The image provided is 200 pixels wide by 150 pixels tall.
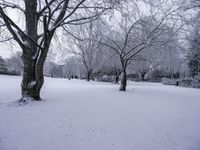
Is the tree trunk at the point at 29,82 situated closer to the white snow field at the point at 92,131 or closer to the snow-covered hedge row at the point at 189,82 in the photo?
the white snow field at the point at 92,131

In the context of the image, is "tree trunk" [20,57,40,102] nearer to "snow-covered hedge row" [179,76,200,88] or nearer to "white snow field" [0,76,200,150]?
"white snow field" [0,76,200,150]

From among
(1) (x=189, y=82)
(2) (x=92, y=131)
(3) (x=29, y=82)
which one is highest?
(3) (x=29, y=82)

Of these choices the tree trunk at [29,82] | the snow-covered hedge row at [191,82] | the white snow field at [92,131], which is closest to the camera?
the white snow field at [92,131]

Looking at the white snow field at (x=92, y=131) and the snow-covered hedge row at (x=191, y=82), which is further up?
the snow-covered hedge row at (x=191, y=82)

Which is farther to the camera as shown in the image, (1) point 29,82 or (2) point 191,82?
(2) point 191,82

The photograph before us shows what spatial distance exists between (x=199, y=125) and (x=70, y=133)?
365 centimetres

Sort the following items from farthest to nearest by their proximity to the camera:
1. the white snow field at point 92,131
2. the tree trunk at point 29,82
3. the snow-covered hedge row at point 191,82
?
the snow-covered hedge row at point 191,82 < the tree trunk at point 29,82 < the white snow field at point 92,131

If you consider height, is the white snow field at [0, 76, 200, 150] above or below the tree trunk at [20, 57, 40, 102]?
below

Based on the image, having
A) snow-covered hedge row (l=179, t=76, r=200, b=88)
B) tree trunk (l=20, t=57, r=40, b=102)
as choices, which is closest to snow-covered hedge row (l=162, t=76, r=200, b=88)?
snow-covered hedge row (l=179, t=76, r=200, b=88)

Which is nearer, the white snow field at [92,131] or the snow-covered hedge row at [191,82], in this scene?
the white snow field at [92,131]

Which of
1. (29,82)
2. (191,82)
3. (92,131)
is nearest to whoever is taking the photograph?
(92,131)

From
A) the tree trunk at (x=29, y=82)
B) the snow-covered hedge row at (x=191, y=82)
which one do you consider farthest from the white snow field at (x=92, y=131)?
the snow-covered hedge row at (x=191, y=82)

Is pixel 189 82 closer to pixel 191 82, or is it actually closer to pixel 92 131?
pixel 191 82

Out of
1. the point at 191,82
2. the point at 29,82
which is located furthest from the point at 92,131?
the point at 191,82
